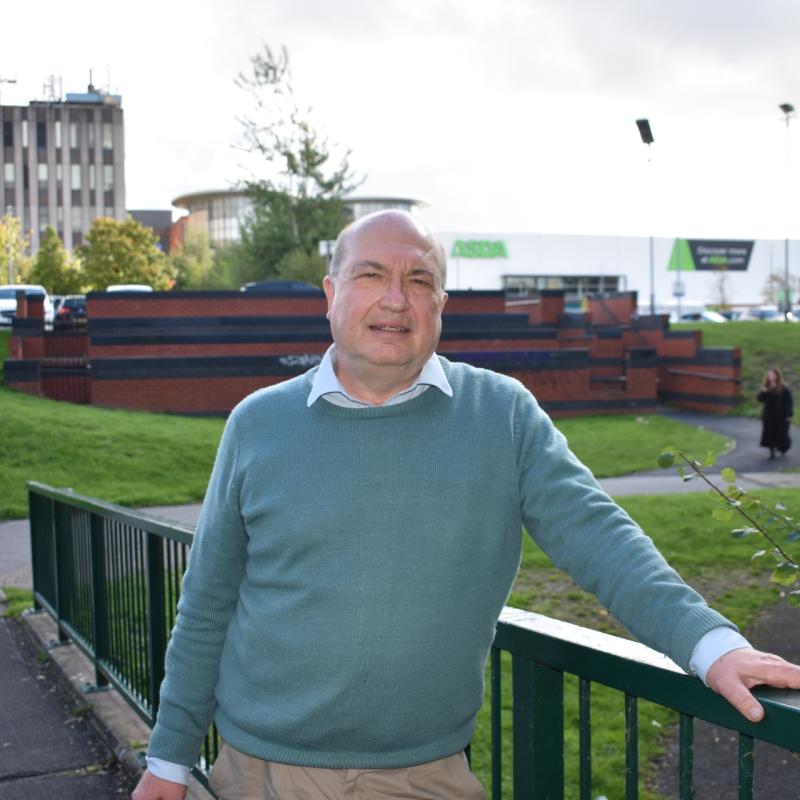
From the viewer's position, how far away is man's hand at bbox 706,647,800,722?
73.9 inches

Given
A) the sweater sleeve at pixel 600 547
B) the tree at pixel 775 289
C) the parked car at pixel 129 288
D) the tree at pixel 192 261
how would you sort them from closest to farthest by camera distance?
1. the sweater sleeve at pixel 600 547
2. the parked car at pixel 129 288
3. the tree at pixel 192 261
4. the tree at pixel 775 289

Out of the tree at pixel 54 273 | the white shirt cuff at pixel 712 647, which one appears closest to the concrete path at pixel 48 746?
the white shirt cuff at pixel 712 647

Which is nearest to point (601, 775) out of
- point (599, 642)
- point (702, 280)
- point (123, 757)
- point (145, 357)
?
Result: point (123, 757)

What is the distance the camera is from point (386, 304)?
8.31 ft

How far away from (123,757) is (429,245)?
371cm

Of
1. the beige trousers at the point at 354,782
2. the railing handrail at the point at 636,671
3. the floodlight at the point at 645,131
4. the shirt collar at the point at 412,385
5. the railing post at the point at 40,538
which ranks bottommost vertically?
the railing post at the point at 40,538

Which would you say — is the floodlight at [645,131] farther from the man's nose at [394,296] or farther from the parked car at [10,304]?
the man's nose at [394,296]

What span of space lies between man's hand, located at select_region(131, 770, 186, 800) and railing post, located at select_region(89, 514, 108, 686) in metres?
3.53

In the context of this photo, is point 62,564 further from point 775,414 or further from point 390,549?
point 775,414

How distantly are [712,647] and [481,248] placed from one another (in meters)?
80.8

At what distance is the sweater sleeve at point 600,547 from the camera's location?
2104mm

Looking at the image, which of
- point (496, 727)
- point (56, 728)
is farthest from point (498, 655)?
point (56, 728)

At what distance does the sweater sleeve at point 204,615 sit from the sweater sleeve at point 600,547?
663mm

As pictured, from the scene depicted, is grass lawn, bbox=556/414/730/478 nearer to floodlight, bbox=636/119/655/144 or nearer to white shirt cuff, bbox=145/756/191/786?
floodlight, bbox=636/119/655/144
